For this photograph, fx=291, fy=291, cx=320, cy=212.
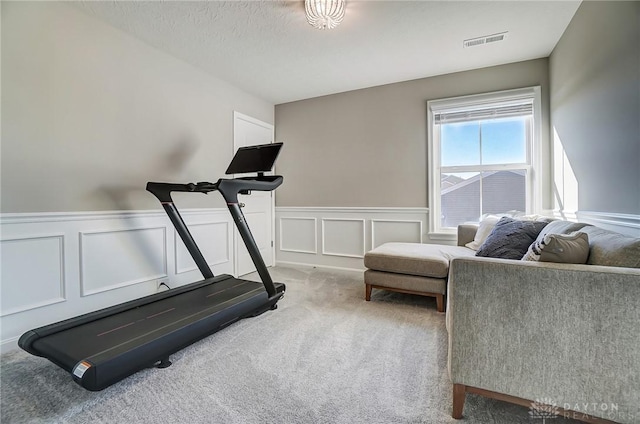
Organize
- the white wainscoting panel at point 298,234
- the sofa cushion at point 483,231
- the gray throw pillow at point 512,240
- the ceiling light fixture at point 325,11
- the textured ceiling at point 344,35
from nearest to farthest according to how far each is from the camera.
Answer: the gray throw pillow at point 512,240 → the ceiling light fixture at point 325,11 → the textured ceiling at point 344,35 → the sofa cushion at point 483,231 → the white wainscoting panel at point 298,234

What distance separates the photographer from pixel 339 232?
4.00 meters

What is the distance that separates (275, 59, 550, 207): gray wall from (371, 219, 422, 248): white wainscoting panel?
0.23m

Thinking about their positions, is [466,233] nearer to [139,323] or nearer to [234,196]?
Result: [234,196]

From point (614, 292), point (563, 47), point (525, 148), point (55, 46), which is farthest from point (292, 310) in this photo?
point (563, 47)

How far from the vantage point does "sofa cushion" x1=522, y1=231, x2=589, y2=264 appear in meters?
1.22

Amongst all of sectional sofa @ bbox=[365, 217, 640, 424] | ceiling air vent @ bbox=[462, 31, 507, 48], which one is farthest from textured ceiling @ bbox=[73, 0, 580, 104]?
sectional sofa @ bbox=[365, 217, 640, 424]

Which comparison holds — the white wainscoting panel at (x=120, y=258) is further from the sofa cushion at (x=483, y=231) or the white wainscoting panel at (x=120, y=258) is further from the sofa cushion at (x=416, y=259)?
the sofa cushion at (x=483, y=231)

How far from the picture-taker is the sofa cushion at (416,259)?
2.54 m

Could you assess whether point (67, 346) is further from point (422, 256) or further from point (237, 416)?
point (422, 256)

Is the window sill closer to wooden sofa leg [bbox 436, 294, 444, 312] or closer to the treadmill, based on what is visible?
wooden sofa leg [bbox 436, 294, 444, 312]

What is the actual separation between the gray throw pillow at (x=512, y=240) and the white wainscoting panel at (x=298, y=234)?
2.43 metres

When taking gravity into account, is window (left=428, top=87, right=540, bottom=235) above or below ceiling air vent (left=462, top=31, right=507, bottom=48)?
below

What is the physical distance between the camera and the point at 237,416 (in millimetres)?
1313

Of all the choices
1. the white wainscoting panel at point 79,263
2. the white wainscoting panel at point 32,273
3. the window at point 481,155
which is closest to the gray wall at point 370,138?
the window at point 481,155
